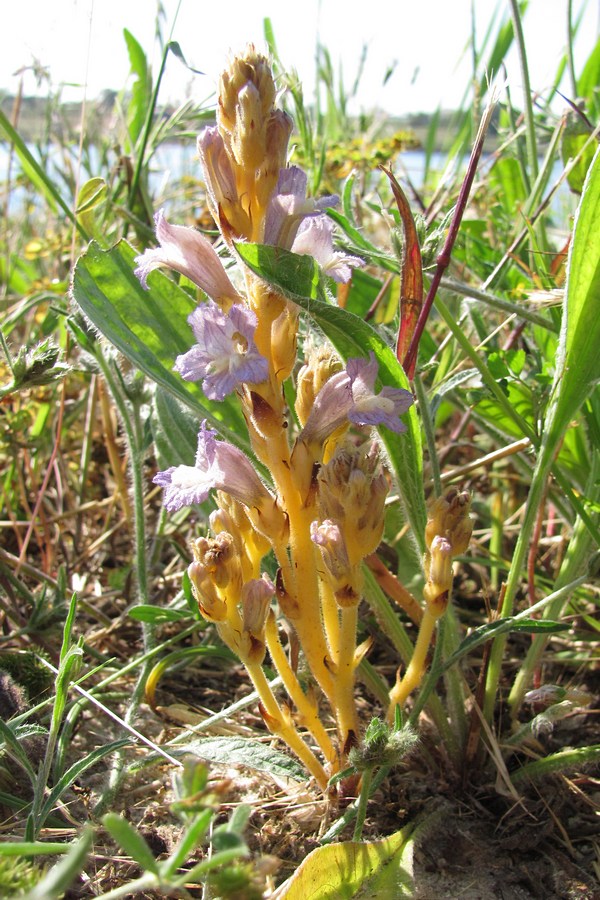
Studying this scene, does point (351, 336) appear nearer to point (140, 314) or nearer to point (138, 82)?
point (140, 314)

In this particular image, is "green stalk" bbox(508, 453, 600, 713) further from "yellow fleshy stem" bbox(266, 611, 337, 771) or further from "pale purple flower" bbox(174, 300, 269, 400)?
"pale purple flower" bbox(174, 300, 269, 400)

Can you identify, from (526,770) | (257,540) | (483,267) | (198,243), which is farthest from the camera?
(483,267)

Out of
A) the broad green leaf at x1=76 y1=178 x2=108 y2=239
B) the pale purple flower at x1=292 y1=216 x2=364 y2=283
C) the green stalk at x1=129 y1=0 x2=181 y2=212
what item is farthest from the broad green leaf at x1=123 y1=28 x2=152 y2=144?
the pale purple flower at x1=292 y1=216 x2=364 y2=283

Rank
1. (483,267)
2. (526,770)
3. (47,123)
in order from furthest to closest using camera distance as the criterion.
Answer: (47,123) → (483,267) → (526,770)

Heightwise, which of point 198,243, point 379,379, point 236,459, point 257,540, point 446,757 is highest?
point 198,243

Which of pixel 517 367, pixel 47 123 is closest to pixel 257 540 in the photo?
pixel 517 367

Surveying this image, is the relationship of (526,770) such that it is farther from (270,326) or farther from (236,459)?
(270,326)
